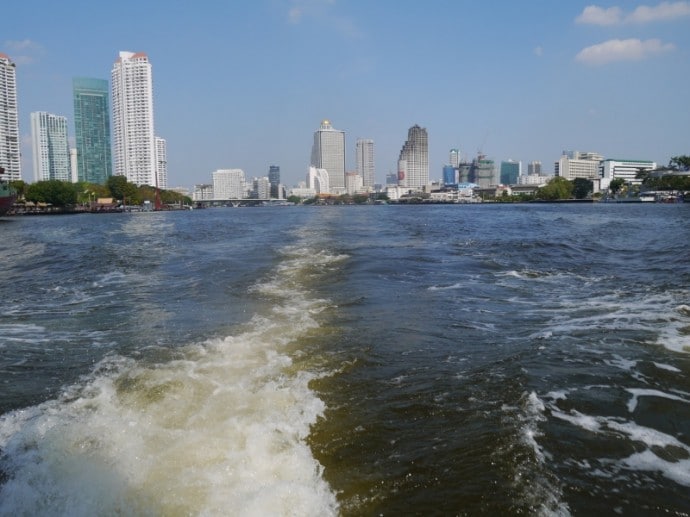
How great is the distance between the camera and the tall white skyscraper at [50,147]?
570ft

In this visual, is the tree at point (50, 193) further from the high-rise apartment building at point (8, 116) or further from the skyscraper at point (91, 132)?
the skyscraper at point (91, 132)

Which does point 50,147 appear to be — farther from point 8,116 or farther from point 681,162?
point 681,162

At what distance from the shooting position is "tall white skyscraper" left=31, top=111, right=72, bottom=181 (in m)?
174

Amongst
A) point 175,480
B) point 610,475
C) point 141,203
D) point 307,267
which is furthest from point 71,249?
point 141,203

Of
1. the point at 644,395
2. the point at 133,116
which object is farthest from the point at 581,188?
the point at 644,395

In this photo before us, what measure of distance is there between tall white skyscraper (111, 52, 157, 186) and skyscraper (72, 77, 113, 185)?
42.2 meters

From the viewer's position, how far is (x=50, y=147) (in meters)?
177

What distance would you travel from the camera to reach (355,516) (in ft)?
9.51

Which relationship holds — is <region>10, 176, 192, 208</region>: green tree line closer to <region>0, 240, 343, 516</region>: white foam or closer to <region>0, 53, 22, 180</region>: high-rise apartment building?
<region>0, 53, 22, 180</region>: high-rise apartment building

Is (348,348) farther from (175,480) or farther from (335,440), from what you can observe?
(175,480)

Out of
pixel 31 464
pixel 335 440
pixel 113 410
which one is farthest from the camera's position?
pixel 113 410

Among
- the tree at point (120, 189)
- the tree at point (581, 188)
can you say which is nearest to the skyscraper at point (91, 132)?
the tree at point (120, 189)

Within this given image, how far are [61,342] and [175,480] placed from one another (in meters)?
4.39

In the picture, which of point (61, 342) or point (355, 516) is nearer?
point (355, 516)
